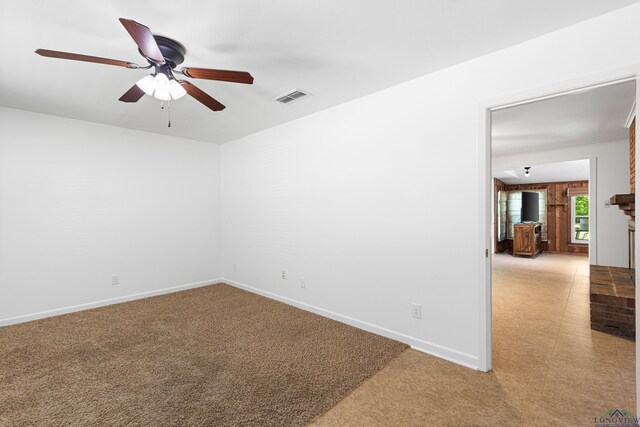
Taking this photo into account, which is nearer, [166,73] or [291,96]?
[166,73]

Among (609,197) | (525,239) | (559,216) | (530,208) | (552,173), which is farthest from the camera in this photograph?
(530,208)

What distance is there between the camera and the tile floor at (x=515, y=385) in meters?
1.84

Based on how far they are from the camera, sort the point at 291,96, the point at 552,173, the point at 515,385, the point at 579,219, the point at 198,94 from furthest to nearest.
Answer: the point at 579,219
the point at 552,173
the point at 291,96
the point at 198,94
the point at 515,385

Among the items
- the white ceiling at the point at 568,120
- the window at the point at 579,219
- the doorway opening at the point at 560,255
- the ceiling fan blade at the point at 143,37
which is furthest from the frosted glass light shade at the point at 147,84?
the window at the point at 579,219

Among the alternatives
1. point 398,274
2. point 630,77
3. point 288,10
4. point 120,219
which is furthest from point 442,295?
point 120,219

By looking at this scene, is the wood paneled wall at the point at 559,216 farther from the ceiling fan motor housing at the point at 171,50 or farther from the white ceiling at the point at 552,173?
the ceiling fan motor housing at the point at 171,50

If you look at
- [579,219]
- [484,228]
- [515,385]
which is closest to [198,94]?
[484,228]

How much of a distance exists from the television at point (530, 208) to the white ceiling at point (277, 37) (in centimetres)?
853

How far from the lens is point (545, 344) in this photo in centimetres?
279

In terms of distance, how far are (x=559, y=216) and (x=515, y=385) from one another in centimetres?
899

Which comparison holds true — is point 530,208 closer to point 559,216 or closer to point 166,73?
point 559,216

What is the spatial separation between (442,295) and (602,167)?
4256 mm

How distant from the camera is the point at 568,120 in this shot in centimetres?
376

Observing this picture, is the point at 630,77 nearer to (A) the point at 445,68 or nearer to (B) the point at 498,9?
(B) the point at 498,9
